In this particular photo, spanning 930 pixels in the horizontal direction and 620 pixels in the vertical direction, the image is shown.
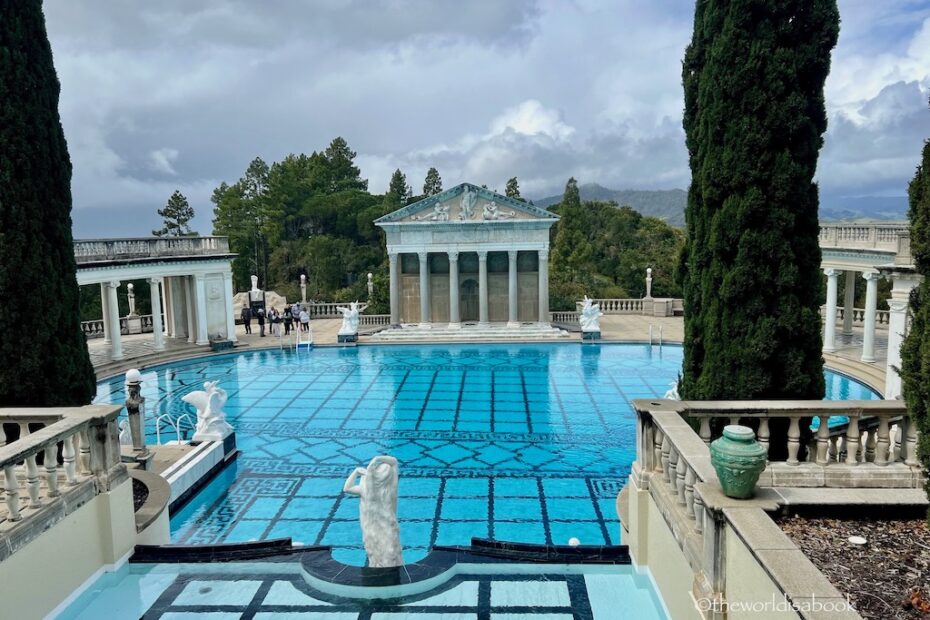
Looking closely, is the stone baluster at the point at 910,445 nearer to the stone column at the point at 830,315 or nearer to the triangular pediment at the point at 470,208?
the stone column at the point at 830,315

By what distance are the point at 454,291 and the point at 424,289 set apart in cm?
166

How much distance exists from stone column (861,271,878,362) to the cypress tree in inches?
937

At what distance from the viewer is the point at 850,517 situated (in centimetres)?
543

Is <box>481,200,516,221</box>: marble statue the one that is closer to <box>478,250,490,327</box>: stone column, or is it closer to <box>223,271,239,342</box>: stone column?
<box>478,250,490,327</box>: stone column

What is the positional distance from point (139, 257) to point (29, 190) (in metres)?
19.5

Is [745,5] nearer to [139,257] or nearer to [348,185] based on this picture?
[139,257]

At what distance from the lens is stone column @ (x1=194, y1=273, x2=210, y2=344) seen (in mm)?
29188

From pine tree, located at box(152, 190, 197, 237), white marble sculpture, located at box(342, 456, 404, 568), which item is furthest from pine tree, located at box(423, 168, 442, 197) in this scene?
white marble sculpture, located at box(342, 456, 404, 568)

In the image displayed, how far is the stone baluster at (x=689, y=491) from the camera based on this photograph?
542cm

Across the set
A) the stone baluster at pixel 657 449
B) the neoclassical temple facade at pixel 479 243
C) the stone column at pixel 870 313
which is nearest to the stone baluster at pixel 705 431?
the stone baluster at pixel 657 449

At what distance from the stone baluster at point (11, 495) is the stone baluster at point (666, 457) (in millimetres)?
5962

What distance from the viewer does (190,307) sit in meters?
30.5

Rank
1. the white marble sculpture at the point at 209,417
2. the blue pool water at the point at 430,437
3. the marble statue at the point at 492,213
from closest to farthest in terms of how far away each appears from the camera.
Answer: the blue pool water at the point at 430,437, the white marble sculpture at the point at 209,417, the marble statue at the point at 492,213

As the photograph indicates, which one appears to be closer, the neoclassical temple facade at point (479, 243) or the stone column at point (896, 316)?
the stone column at point (896, 316)
